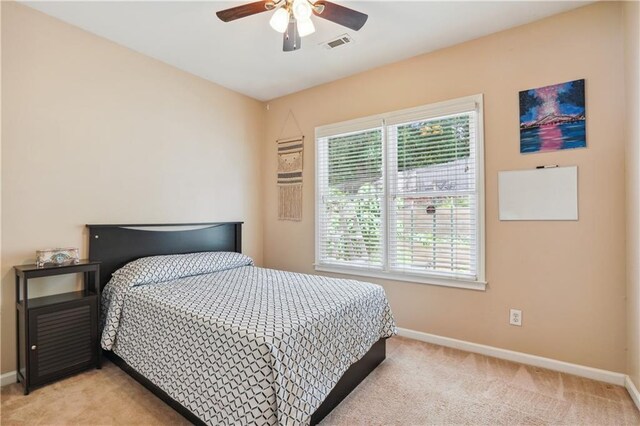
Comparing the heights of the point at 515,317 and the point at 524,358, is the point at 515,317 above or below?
above

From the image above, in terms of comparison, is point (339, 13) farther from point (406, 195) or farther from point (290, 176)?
point (290, 176)

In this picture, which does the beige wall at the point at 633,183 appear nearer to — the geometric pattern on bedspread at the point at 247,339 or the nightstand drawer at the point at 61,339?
the geometric pattern on bedspread at the point at 247,339

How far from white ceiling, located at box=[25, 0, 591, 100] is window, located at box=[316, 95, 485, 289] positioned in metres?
0.57

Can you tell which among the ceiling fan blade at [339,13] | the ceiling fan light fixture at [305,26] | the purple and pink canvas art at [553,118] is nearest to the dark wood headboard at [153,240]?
the ceiling fan light fixture at [305,26]

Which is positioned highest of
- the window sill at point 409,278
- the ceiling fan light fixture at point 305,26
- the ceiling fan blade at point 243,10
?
the ceiling fan blade at point 243,10

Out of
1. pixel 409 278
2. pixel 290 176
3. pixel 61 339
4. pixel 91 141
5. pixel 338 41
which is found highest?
pixel 338 41

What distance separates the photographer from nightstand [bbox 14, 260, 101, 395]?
2.10 metres

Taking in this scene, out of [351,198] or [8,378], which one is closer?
[8,378]

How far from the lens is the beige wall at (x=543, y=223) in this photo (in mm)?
2229

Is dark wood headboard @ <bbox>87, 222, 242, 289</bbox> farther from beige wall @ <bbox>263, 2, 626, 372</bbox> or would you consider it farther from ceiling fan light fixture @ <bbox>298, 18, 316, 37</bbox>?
ceiling fan light fixture @ <bbox>298, 18, 316, 37</bbox>

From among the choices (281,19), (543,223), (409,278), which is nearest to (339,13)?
(281,19)

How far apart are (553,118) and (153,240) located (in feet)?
11.7

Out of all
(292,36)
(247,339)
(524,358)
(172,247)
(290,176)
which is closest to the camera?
(247,339)

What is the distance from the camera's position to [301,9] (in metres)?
1.93
